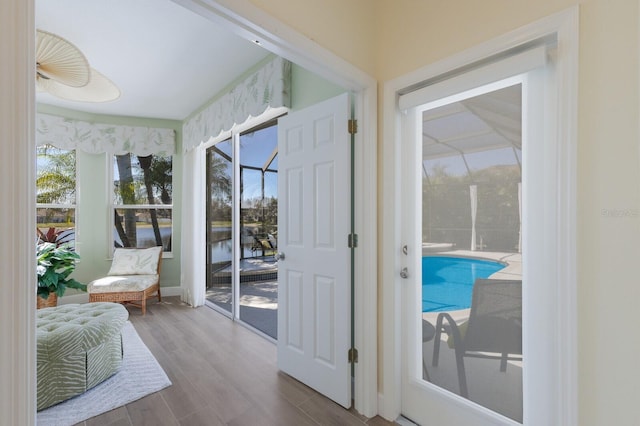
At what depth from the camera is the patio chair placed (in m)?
1.50

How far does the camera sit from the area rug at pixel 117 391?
1926mm

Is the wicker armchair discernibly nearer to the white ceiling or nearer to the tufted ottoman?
the tufted ottoman

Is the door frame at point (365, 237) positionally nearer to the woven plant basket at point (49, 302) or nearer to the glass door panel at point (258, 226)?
the glass door panel at point (258, 226)

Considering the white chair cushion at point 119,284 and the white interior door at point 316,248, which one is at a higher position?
the white interior door at point 316,248

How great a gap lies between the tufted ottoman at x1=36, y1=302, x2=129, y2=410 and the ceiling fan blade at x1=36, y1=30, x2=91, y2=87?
5.78 ft

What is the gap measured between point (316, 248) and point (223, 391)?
123 centimetres

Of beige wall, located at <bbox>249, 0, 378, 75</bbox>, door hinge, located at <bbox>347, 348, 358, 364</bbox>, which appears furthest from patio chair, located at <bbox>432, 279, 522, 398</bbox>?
beige wall, located at <bbox>249, 0, 378, 75</bbox>

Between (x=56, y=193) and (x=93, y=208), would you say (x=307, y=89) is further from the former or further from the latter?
Result: (x=56, y=193)

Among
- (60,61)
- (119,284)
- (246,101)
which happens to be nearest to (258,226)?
(246,101)

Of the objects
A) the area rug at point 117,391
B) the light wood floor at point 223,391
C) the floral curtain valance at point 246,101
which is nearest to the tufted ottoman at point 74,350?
the area rug at point 117,391

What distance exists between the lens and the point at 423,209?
1.87 m

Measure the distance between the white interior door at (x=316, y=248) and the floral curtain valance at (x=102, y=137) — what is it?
3.19 metres

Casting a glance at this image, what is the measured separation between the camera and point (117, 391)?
7.20 ft

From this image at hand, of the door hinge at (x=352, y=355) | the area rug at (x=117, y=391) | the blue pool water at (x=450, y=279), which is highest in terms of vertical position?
the blue pool water at (x=450, y=279)
